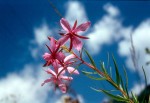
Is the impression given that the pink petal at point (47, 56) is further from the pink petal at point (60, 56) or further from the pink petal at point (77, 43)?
the pink petal at point (77, 43)

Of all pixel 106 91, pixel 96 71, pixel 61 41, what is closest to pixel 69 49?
pixel 61 41

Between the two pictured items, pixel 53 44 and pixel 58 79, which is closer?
pixel 53 44

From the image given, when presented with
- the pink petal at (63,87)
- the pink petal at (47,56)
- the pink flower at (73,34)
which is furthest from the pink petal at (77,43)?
the pink petal at (63,87)

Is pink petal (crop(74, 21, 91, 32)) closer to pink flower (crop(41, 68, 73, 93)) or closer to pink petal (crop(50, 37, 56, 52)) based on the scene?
pink petal (crop(50, 37, 56, 52))

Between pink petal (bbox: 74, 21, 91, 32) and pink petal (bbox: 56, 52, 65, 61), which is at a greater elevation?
pink petal (bbox: 74, 21, 91, 32)

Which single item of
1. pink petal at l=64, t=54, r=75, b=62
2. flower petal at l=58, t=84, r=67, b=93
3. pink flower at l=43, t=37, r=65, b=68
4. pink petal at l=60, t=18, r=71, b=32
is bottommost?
flower petal at l=58, t=84, r=67, b=93

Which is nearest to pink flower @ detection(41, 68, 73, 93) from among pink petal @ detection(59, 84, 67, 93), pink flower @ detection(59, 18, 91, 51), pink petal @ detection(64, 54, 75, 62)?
pink petal @ detection(59, 84, 67, 93)

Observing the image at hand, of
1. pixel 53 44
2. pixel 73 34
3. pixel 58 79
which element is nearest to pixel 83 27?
pixel 73 34

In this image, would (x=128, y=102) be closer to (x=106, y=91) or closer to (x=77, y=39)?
(x=106, y=91)

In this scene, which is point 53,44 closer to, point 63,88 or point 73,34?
point 73,34
